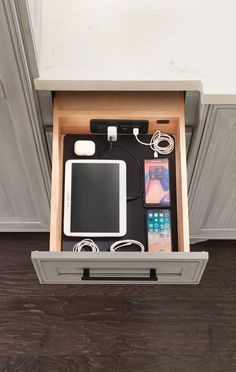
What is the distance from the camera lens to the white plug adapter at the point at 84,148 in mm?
1128

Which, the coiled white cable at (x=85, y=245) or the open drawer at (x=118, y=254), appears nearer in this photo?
the open drawer at (x=118, y=254)

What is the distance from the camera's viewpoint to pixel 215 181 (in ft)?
4.48

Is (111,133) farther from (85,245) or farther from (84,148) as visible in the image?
(85,245)

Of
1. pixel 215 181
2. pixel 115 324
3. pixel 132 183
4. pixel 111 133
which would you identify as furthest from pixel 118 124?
pixel 115 324

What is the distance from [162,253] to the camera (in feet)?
3.09

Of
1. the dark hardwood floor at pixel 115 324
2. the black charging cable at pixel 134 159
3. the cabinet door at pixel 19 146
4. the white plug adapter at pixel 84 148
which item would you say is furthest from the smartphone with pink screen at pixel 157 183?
the dark hardwood floor at pixel 115 324

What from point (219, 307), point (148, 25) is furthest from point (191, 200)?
point (148, 25)

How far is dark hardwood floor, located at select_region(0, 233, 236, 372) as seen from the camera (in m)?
1.61

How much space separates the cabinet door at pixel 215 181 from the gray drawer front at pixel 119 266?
318mm

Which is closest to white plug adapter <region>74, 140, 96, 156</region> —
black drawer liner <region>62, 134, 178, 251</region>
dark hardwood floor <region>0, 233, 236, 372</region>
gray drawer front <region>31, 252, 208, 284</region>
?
black drawer liner <region>62, 134, 178, 251</region>

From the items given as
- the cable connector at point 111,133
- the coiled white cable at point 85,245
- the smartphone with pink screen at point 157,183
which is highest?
the cable connector at point 111,133

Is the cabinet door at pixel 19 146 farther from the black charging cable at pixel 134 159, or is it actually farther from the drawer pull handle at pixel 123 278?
the drawer pull handle at pixel 123 278

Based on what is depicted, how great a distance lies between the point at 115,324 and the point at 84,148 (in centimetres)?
74

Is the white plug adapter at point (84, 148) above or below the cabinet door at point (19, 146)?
below
